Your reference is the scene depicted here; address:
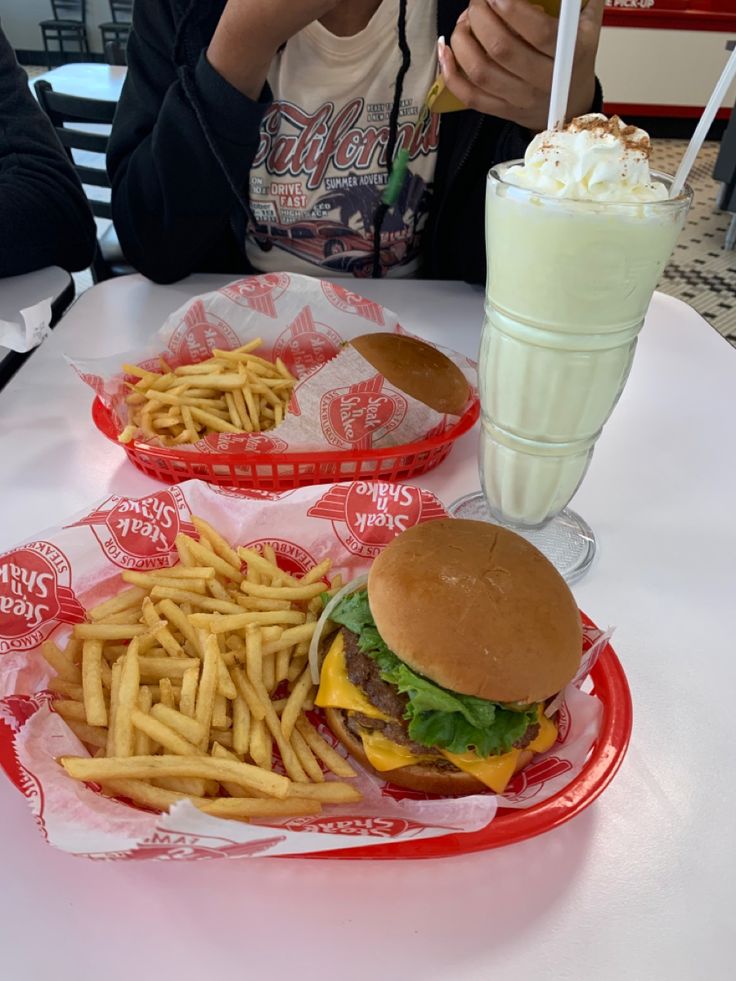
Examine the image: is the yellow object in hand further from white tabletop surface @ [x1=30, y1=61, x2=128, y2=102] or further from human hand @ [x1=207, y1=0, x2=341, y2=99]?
white tabletop surface @ [x1=30, y1=61, x2=128, y2=102]

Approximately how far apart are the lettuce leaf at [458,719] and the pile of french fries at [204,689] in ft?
0.38

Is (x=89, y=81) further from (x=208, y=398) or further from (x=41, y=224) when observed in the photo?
(x=208, y=398)

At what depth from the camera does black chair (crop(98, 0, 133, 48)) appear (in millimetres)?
12508

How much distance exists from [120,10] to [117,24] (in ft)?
0.89

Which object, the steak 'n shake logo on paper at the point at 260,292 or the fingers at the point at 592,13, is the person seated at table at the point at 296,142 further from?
the steak 'n shake logo on paper at the point at 260,292

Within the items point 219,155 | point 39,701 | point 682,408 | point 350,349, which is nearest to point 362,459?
point 350,349

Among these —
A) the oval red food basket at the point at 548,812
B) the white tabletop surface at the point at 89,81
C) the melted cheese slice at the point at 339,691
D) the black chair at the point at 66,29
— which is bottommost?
the black chair at the point at 66,29

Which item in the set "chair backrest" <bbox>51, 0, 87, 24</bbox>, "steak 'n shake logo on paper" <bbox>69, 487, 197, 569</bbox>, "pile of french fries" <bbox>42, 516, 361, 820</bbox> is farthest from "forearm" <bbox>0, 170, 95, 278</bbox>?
"chair backrest" <bbox>51, 0, 87, 24</bbox>

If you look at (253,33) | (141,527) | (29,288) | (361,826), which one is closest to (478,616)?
(361,826)

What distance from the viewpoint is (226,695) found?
90 centimetres

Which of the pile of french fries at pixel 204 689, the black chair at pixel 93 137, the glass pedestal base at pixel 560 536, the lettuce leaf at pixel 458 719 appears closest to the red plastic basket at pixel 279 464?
the glass pedestal base at pixel 560 536

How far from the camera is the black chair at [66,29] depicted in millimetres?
12587

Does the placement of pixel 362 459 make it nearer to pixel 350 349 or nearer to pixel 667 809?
pixel 350 349

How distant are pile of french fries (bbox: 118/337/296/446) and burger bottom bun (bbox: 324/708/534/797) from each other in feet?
2.23
